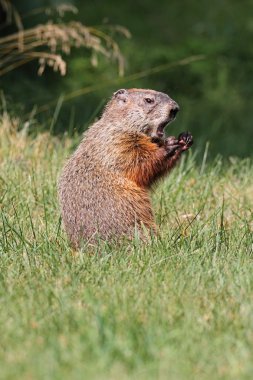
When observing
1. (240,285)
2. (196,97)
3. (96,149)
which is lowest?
(196,97)

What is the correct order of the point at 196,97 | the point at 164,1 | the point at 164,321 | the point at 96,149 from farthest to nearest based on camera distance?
1. the point at 164,1
2. the point at 196,97
3. the point at 96,149
4. the point at 164,321

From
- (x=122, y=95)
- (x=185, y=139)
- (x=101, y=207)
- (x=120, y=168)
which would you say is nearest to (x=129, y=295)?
(x=101, y=207)

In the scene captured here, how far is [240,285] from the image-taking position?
4051mm

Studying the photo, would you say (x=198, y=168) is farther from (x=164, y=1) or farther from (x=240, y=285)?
(x=164, y=1)

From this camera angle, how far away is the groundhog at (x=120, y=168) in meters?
4.98

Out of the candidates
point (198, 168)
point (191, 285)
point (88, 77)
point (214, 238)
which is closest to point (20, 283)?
point (191, 285)

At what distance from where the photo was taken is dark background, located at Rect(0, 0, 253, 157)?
876 cm

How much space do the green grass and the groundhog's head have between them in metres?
0.52

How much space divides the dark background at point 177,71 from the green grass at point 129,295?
244cm

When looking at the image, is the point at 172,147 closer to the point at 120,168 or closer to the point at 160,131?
the point at 160,131

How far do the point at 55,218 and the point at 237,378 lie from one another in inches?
103

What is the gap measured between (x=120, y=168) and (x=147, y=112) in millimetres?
465

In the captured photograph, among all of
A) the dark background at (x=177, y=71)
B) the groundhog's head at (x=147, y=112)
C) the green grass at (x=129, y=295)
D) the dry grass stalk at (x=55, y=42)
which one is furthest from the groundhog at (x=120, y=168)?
the dark background at (x=177, y=71)

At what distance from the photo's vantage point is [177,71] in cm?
1154
